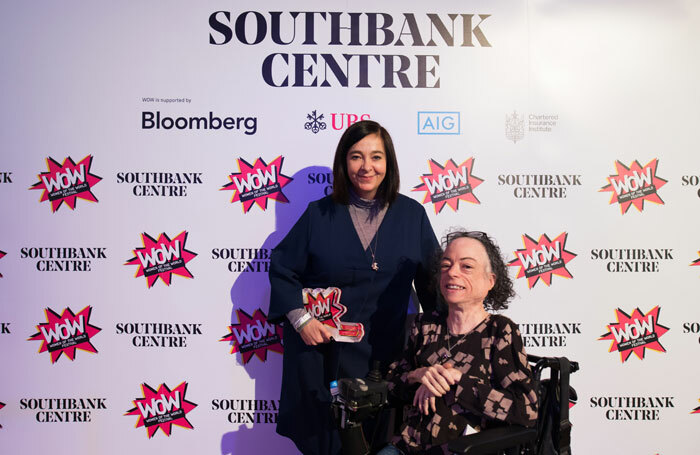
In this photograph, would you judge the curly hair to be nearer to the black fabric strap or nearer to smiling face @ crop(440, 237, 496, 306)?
smiling face @ crop(440, 237, 496, 306)

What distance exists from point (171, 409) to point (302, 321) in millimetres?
1182

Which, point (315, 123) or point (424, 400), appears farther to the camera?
point (315, 123)

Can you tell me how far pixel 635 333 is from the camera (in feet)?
8.71

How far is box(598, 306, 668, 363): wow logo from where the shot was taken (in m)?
2.66

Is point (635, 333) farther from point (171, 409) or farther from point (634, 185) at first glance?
point (171, 409)

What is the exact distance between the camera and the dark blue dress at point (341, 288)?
6.97 feet

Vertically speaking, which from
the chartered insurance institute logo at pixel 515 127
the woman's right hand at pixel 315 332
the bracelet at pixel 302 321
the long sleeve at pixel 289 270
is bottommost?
the woman's right hand at pixel 315 332

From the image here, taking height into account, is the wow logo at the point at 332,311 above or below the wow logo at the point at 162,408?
above

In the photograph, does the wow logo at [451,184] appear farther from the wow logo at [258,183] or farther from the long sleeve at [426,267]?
the wow logo at [258,183]

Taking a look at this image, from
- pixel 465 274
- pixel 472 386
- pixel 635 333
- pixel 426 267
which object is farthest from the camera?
pixel 635 333

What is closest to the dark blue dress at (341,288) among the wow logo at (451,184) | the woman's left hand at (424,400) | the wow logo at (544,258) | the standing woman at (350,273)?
the standing woman at (350,273)

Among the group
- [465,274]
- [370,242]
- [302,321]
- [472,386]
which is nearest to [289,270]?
[302,321]

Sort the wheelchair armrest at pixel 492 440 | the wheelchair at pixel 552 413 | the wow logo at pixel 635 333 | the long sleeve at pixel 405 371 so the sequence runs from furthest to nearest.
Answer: the wow logo at pixel 635 333 < the long sleeve at pixel 405 371 < the wheelchair at pixel 552 413 < the wheelchair armrest at pixel 492 440

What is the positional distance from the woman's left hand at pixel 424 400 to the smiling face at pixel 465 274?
1.07ft
